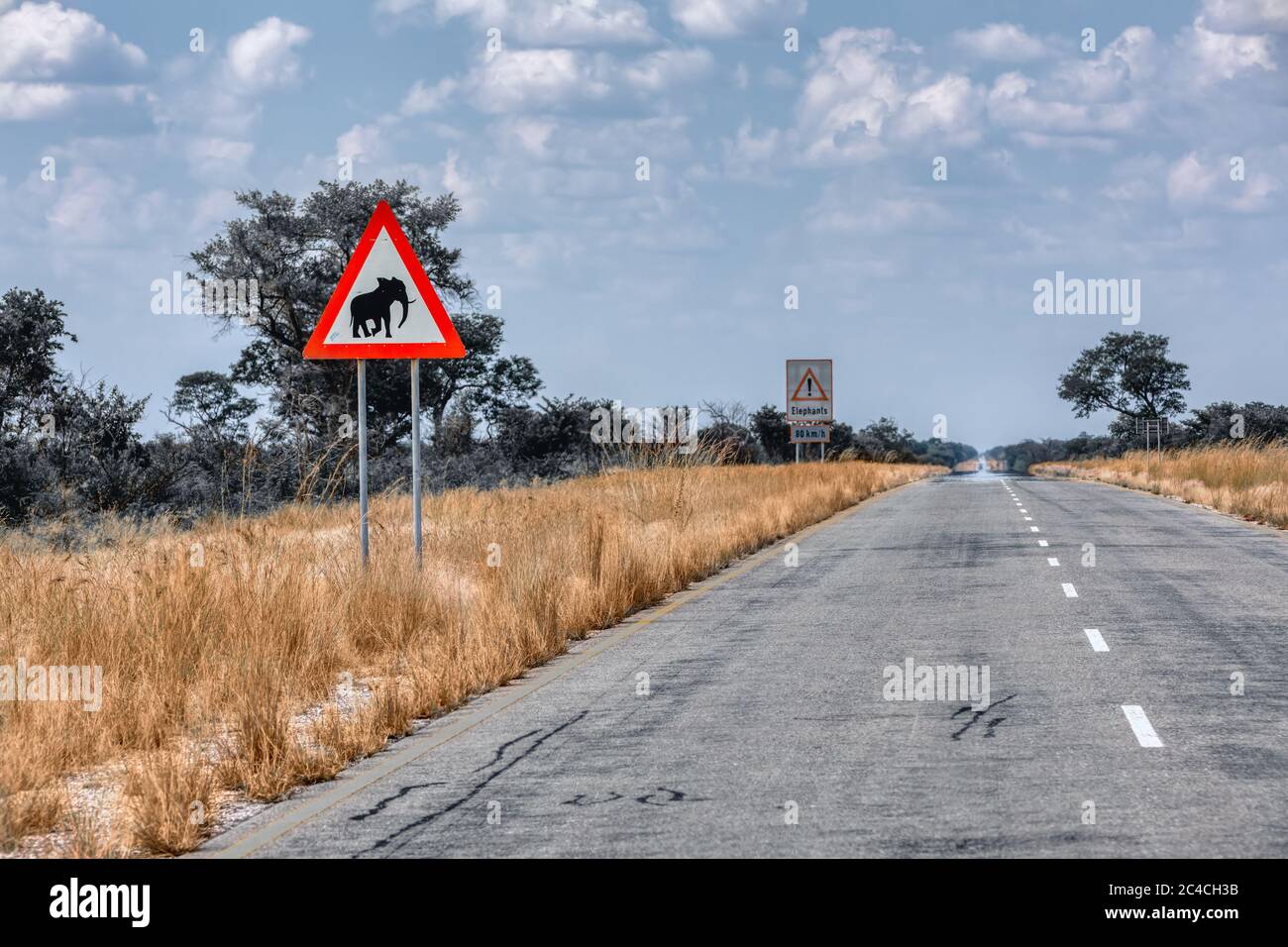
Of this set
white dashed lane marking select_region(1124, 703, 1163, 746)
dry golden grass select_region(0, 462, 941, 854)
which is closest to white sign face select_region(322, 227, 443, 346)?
dry golden grass select_region(0, 462, 941, 854)

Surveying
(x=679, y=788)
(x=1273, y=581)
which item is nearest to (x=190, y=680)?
(x=679, y=788)

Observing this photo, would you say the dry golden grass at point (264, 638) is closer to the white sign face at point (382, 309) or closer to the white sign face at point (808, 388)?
the white sign face at point (382, 309)

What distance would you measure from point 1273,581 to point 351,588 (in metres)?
10.5

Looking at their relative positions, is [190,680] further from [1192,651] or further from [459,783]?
[1192,651]

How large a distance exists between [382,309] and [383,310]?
13 mm

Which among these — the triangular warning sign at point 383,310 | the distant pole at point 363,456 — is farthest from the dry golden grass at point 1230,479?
the distant pole at point 363,456

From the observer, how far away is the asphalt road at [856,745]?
6.31m

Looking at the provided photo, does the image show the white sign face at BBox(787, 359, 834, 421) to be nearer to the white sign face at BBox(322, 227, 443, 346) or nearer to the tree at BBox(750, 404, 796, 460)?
the white sign face at BBox(322, 227, 443, 346)

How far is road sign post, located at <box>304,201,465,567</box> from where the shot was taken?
12.7 meters

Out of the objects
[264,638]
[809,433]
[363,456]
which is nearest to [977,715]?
[264,638]

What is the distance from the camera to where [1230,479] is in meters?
39.6

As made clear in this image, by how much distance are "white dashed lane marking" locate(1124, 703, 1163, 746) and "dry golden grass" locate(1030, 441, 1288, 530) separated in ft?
65.4
